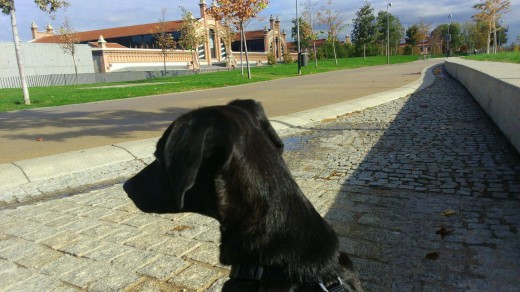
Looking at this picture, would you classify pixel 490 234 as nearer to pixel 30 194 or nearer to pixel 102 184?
pixel 102 184

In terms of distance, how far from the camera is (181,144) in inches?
61.4

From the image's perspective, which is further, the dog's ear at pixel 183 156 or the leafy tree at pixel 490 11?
the leafy tree at pixel 490 11

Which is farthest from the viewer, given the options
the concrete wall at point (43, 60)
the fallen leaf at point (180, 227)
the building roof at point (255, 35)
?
the building roof at point (255, 35)

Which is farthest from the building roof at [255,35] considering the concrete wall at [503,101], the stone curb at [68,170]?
the stone curb at [68,170]

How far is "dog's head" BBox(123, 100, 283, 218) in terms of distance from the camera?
1535mm

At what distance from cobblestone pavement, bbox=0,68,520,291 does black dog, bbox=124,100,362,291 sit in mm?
1267

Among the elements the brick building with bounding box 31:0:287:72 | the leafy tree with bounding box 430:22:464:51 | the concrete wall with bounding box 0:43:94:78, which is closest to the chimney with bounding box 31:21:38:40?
the brick building with bounding box 31:0:287:72

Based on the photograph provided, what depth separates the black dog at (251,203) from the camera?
1583 mm

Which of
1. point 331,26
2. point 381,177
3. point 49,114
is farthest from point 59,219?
point 331,26

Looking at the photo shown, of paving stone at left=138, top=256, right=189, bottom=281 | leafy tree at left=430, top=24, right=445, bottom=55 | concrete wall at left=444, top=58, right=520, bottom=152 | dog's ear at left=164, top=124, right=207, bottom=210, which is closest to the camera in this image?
dog's ear at left=164, top=124, right=207, bottom=210

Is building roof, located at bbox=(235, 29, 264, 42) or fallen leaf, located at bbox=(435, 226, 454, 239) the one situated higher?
building roof, located at bbox=(235, 29, 264, 42)

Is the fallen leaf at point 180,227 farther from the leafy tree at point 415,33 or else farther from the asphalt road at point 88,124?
the leafy tree at point 415,33

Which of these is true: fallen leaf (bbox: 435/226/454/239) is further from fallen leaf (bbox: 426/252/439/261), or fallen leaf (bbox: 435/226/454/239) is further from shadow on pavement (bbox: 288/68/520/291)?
fallen leaf (bbox: 426/252/439/261)

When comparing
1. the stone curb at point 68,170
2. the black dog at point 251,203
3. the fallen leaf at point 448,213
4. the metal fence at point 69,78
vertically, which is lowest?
the fallen leaf at point 448,213
